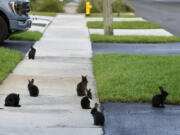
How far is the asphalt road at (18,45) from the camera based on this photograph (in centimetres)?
1589

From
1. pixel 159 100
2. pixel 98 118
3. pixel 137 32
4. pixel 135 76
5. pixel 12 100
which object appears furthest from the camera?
pixel 137 32

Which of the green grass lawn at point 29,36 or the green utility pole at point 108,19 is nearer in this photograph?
the green grass lawn at point 29,36

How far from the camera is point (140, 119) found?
27.1ft

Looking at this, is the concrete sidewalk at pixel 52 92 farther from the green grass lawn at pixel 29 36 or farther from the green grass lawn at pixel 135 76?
the green grass lawn at pixel 29 36

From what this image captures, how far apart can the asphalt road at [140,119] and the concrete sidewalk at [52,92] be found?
Result: 1.13ft

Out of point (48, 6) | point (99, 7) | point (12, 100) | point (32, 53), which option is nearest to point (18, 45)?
point (32, 53)

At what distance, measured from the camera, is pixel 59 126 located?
7680mm

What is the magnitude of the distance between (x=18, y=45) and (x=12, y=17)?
3.52 feet

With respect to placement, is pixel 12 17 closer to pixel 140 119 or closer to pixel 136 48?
pixel 136 48

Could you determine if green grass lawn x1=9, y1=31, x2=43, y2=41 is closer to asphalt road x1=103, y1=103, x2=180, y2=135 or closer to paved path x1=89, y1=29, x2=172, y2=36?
paved path x1=89, y1=29, x2=172, y2=36

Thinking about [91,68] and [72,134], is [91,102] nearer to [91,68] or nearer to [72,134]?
[72,134]

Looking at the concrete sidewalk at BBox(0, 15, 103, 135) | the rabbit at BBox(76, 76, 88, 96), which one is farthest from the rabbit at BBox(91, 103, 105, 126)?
the rabbit at BBox(76, 76, 88, 96)

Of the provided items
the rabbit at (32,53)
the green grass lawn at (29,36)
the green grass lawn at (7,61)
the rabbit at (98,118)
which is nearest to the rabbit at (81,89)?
the rabbit at (98,118)

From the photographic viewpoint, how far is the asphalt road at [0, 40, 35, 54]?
52.1 feet
